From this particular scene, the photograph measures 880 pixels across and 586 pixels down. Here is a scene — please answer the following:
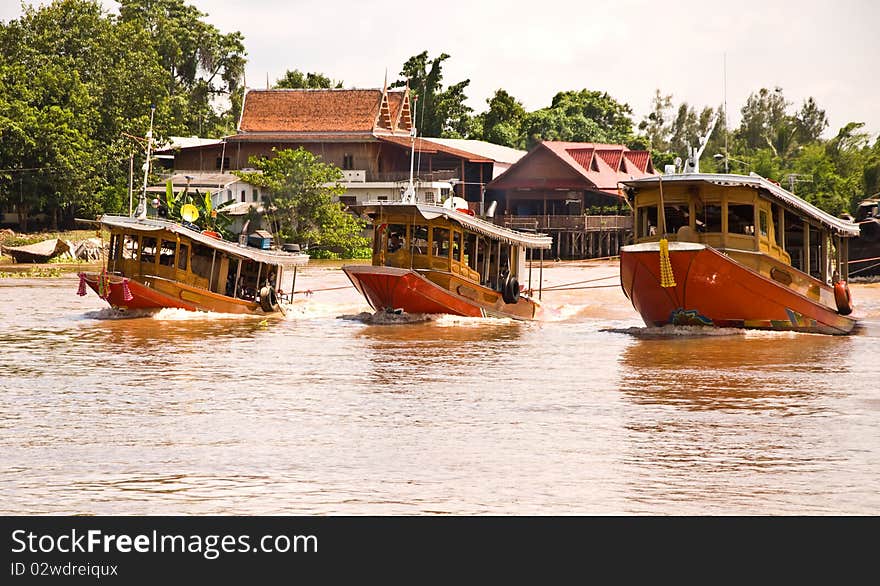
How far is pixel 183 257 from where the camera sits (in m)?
26.4

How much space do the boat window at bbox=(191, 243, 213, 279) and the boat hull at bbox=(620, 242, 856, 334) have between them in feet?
29.4

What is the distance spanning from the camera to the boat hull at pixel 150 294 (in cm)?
2570

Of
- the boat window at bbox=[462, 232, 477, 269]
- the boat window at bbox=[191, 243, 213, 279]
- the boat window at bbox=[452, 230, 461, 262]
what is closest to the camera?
the boat window at bbox=[452, 230, 461, 262]

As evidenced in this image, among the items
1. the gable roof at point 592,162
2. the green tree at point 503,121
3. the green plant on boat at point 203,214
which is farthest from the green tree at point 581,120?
the green plant on boat at point 203,214

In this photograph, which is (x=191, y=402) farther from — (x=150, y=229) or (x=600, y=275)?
(x=600, y=275)

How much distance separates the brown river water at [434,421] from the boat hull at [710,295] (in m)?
0.38

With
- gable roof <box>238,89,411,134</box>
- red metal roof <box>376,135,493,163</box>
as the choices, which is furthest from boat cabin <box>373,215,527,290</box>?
gable roof <box>238,89,411,134</box>

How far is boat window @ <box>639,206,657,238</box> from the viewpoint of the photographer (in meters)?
23.3

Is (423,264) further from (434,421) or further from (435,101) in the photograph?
(435,101)

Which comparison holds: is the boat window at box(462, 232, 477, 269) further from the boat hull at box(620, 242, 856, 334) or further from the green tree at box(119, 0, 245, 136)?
the green tree at box(119, 0, 245, 136)

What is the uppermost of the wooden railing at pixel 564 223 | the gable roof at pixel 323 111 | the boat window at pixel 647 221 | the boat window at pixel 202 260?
the gable roof at pixel 323 111

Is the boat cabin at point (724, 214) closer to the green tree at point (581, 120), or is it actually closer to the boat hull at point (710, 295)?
the boat hull at point (710, 295)

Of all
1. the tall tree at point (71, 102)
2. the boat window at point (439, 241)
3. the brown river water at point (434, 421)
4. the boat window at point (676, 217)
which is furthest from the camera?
the tall tree at point (71, 102)

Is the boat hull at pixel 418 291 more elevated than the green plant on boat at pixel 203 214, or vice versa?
the green plant on boat at pixel 203 214
